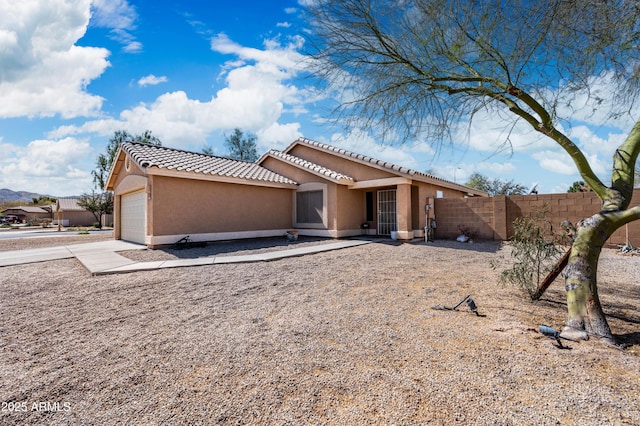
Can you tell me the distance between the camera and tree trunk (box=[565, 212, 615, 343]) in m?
3.87

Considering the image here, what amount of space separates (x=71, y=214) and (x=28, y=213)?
99.4 ft

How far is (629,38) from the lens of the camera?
459 centimetres

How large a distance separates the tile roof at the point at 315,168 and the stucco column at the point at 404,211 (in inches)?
105

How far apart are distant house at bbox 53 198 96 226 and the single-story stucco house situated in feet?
128

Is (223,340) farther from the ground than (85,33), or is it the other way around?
(85,33)

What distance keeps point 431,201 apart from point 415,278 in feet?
30.1

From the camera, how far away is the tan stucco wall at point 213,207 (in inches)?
486

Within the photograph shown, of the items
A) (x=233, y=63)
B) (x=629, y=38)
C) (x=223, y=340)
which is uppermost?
(x=233, y=63)

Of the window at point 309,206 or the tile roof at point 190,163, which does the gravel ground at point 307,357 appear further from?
the window at point 309,206

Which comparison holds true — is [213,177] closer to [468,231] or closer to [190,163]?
[190,163]

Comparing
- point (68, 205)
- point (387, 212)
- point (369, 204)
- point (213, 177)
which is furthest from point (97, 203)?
point (387, 212)

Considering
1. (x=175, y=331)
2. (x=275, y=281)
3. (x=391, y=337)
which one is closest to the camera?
(x=391, y=337)

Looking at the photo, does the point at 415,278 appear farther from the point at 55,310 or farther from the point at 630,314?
the point at 55,310

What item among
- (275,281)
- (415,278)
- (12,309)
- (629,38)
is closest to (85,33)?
(12,309)
